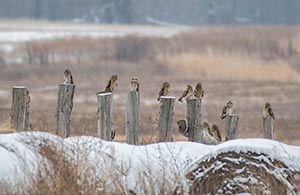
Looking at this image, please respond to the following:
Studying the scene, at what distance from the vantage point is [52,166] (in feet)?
26.4

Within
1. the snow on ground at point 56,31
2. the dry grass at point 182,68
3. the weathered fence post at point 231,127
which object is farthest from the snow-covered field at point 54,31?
the weathered fence post at point 231,127

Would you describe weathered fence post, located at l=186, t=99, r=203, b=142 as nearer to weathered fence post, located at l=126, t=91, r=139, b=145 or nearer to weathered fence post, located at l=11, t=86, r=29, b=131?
weathered fence post, located at l=126, t=91, r=139, b=145

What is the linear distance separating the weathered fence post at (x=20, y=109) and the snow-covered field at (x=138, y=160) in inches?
64.9

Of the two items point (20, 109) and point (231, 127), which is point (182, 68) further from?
point (20, 109)

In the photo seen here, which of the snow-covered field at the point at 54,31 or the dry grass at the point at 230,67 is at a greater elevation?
the snow-covered field at the point at 54,31

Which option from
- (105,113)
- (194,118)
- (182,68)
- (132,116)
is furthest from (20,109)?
(182,68)

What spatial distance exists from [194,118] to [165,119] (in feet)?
1.14

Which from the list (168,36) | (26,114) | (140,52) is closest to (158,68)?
(140,52)

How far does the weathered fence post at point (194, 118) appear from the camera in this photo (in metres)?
10.4

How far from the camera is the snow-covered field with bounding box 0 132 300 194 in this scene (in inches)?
318

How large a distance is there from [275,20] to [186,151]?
61427 millimetres

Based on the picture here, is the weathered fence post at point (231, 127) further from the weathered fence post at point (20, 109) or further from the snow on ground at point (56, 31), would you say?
the snow on ground at point (56, 31)

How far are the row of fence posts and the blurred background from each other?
6320mm

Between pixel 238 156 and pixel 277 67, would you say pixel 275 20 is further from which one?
pixel 238 156
